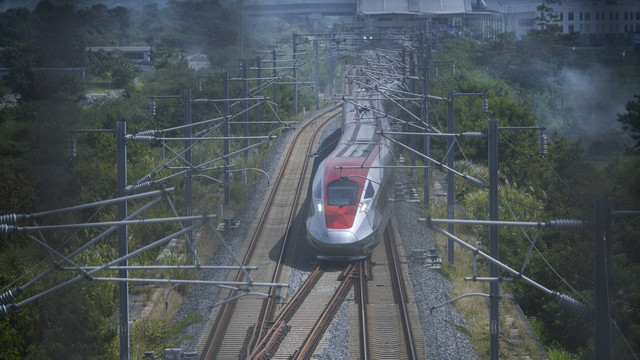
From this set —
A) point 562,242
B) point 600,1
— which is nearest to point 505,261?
point 562,242

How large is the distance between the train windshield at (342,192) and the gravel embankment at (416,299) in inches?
67.5

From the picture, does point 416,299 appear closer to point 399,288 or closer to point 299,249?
point 399,288

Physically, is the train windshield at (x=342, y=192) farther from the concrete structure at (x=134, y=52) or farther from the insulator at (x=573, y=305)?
the concrete structure at (x=134, y=52)

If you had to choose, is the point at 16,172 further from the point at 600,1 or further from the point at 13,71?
the point at 600,1

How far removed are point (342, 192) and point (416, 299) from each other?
358cm

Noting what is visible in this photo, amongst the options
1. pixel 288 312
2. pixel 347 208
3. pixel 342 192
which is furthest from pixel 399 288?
pixel 342 192

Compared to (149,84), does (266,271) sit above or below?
below

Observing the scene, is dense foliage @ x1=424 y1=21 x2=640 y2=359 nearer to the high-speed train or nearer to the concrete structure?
the high-speed train

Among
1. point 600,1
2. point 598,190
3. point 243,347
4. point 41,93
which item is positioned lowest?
point 243,347

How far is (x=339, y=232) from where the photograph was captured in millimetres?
15656

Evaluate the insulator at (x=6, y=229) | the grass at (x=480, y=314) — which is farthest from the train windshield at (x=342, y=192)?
the insulator at (x=6, y=229)

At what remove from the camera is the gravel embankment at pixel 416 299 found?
1186 centimetres

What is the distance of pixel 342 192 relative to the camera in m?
16.5

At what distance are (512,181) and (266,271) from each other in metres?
10.9
